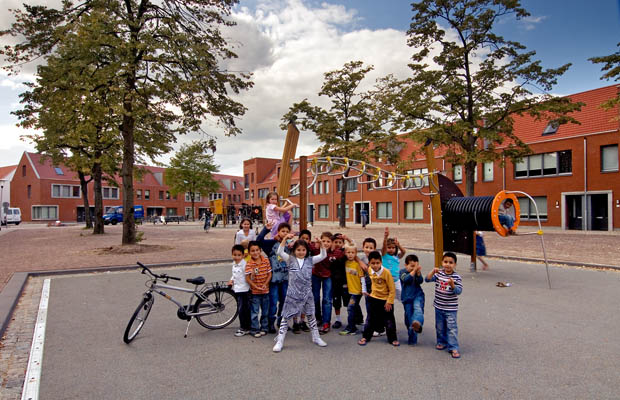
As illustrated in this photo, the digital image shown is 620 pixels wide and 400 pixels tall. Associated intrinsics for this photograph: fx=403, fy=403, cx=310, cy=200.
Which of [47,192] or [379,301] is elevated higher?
[47,192]

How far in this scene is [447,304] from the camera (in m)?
4.88

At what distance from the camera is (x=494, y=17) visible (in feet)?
75.6

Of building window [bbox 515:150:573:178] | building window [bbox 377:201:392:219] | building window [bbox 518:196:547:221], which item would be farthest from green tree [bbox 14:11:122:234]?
building window [bbox 377:201:392:219]

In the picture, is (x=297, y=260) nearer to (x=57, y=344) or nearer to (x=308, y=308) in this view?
(x=308, y=308)

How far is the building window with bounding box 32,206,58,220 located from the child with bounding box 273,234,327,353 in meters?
64.8

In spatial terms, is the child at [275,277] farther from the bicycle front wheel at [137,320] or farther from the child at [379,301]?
the bicycle front wheel at [137,320]

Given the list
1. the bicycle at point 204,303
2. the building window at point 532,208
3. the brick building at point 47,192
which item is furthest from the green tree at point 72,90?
the brick building at point 47,192

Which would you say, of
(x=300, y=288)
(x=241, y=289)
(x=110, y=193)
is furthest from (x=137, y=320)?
(x=110, y=193)

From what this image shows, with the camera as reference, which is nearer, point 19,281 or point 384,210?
point 19,281

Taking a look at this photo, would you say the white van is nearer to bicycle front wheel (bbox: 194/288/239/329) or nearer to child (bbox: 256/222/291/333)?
bicycle front wheel (bbox: 194/288/239/329)

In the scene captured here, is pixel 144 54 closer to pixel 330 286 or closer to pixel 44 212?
pixel 330 286

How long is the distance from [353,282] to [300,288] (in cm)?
82

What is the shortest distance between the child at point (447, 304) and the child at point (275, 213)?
8.79 feet

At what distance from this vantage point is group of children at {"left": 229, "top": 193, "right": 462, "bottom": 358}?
16.6 ft
